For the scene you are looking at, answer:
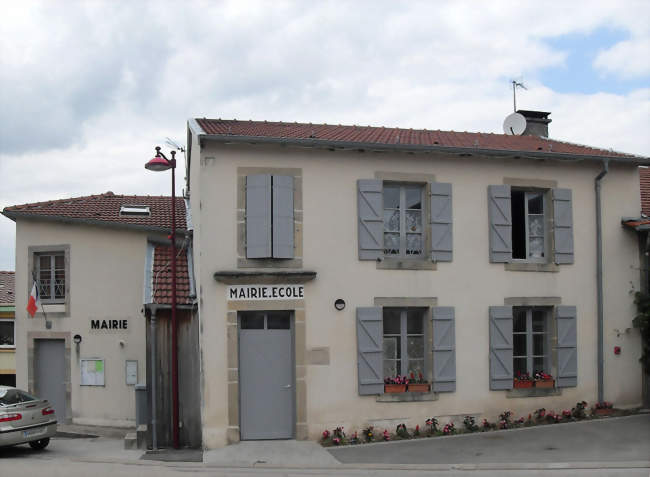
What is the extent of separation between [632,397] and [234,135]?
8947 millimetres

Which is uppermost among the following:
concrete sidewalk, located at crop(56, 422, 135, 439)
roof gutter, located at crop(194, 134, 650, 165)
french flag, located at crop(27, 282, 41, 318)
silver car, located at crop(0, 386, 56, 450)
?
roof gutter, located at crop(194, 134, 650, 165)

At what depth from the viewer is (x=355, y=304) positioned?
13102mm

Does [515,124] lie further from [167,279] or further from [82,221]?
[82,221]

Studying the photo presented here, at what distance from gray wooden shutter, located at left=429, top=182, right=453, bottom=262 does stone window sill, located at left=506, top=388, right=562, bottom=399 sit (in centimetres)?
266

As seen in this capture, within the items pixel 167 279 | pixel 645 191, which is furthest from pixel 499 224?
pixel 167 279

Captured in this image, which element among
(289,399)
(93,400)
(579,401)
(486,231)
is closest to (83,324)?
(93,400)

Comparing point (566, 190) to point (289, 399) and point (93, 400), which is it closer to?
point (289, 399)

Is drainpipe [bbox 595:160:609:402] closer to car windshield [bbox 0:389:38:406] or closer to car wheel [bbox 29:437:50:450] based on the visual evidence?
car wheel [bbox 29:437:50:450]

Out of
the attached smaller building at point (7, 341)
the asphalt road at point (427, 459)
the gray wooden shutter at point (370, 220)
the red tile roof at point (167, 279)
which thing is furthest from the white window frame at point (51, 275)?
the gray wooden shutter at point (370, 220)

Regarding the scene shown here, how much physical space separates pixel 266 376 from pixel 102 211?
7.98 metres

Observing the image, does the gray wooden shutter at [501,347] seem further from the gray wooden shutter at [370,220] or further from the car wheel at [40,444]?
the car wheel at [40,444]

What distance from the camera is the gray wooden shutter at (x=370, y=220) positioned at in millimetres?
13203

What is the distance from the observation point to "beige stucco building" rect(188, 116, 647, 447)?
41.6 ft

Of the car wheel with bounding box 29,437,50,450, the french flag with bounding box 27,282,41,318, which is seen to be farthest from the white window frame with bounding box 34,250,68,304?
the car wheel with bounding box 29,437,50,450
